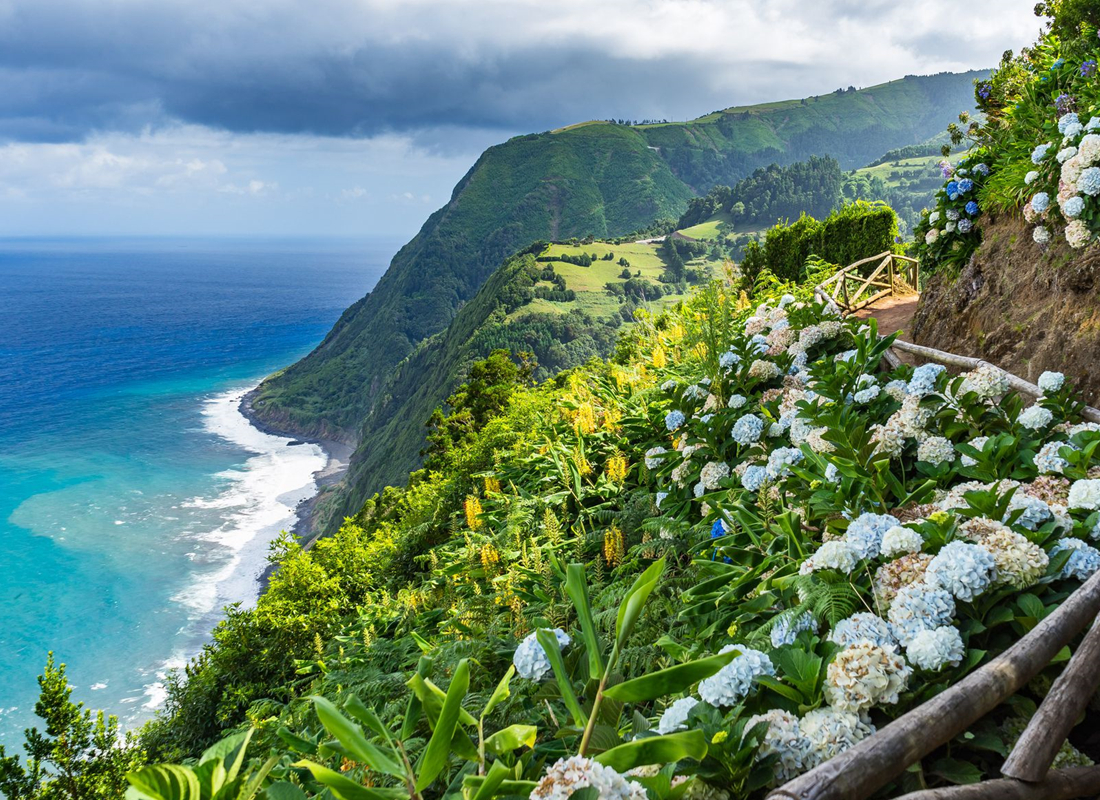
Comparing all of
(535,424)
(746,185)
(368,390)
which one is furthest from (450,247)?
(535,424)

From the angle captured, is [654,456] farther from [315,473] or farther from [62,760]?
[315,473]

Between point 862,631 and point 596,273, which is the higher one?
point 596,273

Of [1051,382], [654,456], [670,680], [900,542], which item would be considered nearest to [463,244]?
[654,456]

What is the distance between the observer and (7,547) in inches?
2411

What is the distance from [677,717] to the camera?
1.72 meters

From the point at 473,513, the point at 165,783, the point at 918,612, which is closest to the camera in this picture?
the point at 165,783

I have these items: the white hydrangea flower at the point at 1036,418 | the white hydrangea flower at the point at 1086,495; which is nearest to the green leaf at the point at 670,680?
the white hydrangea flower at the point at 1086,495

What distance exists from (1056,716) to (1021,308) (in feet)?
13.6

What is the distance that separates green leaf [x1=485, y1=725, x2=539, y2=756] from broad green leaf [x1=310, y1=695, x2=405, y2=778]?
31 cm

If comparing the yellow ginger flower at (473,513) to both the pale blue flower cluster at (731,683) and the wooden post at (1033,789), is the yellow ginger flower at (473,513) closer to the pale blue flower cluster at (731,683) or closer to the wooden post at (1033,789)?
the pale blue flower cluster at (731,683)

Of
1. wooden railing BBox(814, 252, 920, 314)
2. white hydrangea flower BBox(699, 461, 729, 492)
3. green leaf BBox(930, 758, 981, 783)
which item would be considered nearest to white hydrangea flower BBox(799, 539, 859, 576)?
green leaf BBox(930, 758, 981, 783)

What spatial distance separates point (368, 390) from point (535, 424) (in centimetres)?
11206

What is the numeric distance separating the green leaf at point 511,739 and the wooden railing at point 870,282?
242 inches

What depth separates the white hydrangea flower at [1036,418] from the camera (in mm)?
2955
